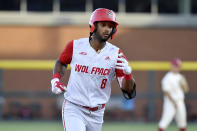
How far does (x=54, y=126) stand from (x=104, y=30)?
9058 millimetres

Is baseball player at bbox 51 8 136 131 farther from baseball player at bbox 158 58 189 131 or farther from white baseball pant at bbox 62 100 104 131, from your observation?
baseball player at bbox 158 58 189 131

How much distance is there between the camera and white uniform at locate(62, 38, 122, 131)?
5996 millimetres

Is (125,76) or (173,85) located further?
(173,85)

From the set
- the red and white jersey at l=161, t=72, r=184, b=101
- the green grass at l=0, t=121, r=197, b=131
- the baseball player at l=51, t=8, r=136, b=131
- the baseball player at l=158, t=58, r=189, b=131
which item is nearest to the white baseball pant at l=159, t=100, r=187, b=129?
the baseball player at l=158, t=58, r=189, b=131

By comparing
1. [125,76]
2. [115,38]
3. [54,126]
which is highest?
[125,76]

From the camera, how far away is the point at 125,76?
579cm

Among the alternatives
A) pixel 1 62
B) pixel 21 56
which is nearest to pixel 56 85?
pixel 1 62

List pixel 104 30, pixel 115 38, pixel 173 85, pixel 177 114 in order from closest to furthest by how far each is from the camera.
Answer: pixel 104 30 < pixel 173 85 < pixel 177 114 < pixel 115 38

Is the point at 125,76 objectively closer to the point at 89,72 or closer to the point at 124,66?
the point at 124,66

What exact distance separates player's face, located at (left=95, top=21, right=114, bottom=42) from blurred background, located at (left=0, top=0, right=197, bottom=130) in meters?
11.2

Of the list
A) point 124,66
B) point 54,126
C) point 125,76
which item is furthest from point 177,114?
point 124,66

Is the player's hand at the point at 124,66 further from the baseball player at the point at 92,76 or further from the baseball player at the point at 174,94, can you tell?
the baseball player at the point at 174,94

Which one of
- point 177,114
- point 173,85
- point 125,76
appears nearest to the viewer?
point 125,76

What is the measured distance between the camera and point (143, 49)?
18.7 m
